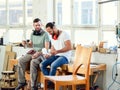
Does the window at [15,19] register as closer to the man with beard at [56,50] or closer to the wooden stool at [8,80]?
the wooden stool at [8,80]

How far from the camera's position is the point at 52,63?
188 inches

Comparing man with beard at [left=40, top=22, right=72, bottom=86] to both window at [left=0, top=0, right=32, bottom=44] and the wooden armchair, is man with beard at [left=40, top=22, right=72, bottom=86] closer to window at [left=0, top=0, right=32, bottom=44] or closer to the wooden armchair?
the wooden armchair

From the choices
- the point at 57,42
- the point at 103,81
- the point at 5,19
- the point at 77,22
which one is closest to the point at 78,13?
the point at 77,22

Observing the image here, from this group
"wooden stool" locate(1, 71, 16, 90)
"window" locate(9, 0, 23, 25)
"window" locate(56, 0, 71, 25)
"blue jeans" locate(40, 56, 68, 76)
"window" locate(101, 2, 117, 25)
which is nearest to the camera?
"blue jeans" locate(40, 56, 68, 76)

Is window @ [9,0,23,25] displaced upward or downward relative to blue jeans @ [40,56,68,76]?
upward

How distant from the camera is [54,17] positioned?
19.6 ft

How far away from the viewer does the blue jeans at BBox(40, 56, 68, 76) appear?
4688 mm

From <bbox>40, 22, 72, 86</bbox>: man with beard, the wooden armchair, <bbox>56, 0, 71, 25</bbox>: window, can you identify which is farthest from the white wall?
the wooden armchair

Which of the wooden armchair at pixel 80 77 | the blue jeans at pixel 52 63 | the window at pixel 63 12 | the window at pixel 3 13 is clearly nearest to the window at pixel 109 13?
the window at pixel 63 12

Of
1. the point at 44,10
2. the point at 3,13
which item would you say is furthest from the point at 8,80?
the point at 3,13

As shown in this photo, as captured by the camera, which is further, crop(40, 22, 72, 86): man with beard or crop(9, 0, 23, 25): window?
crop(9, 0, 23, 25): window

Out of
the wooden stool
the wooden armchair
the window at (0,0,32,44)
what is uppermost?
the window at (0,0,32,44)

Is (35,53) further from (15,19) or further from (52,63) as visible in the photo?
(15,19)

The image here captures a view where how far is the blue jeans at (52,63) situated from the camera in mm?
4688
